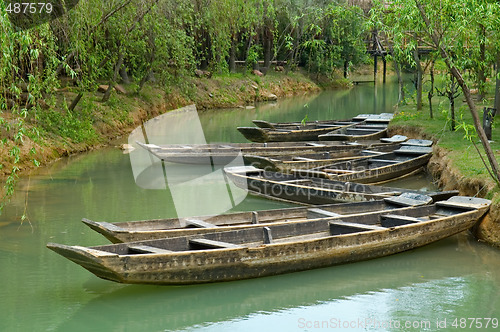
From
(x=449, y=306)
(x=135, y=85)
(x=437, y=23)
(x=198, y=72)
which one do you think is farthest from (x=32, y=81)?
(x=198, y=72)

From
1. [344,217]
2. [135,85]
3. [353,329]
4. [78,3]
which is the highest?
[78,3]

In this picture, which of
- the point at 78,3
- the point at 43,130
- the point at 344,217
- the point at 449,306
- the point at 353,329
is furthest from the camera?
the point at 43,130

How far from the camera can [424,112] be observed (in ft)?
58.8

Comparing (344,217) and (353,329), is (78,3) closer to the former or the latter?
(344,217)

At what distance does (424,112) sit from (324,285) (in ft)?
37.8

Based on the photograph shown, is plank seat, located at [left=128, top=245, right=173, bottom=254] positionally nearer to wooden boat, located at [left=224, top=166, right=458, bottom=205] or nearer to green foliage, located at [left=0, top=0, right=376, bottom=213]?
green foliage, located at [left=0, top=0, right=376, bottom=213]

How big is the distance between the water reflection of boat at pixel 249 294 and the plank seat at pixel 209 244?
0.46 m

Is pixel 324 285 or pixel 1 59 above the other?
pixel 1 59

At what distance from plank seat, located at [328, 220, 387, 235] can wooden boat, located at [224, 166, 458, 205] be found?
1.81m

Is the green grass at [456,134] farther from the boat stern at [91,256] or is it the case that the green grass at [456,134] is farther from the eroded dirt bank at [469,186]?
the boat stern at [91,256]

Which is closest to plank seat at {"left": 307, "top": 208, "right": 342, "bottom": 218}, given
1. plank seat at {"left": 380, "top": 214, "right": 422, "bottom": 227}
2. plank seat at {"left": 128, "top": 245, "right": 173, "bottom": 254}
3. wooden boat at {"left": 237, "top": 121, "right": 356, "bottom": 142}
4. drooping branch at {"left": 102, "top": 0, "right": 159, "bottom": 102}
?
plank seat at {"left": 380, "top": 214, "right": 422, "bottom": 227}

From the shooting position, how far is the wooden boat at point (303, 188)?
1007cm

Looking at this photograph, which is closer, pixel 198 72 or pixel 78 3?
pixel 78 3

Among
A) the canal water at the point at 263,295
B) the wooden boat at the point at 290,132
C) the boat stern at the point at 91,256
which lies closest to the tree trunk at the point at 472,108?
the canal water at the point at 263,295
